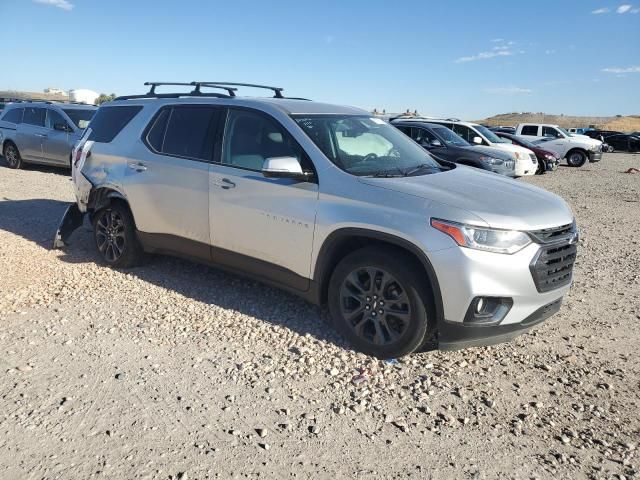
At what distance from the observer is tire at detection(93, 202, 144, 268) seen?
18.7ft

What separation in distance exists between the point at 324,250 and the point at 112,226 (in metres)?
2.88

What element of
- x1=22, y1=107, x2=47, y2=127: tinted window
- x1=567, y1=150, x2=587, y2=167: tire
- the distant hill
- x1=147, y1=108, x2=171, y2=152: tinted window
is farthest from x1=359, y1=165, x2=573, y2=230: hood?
the distant hill

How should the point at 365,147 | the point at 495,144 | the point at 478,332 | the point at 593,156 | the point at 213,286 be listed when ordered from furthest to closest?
the point at 593,156 < the point at 495,144 < the point at 213,286 < the point at 365,147 < the point at 478,332

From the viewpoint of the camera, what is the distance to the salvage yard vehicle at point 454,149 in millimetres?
13094

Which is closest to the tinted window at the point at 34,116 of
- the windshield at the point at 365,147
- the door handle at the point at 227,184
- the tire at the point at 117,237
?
the tire at the point at 117,237

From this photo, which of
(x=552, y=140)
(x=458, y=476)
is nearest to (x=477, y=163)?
(x=458, y=476)

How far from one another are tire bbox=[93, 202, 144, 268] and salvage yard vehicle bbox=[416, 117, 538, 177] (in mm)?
10646

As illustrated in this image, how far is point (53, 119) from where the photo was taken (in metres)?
13.2

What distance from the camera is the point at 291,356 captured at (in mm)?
3945

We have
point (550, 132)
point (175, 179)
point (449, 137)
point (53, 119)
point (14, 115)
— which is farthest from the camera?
point (550, 132)

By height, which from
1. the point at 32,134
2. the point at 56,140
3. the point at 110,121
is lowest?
the point at 56,140

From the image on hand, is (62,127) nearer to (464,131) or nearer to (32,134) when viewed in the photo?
(32,134)

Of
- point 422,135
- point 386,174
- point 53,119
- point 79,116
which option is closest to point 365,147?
point 386,174

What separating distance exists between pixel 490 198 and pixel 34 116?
42.7ft
